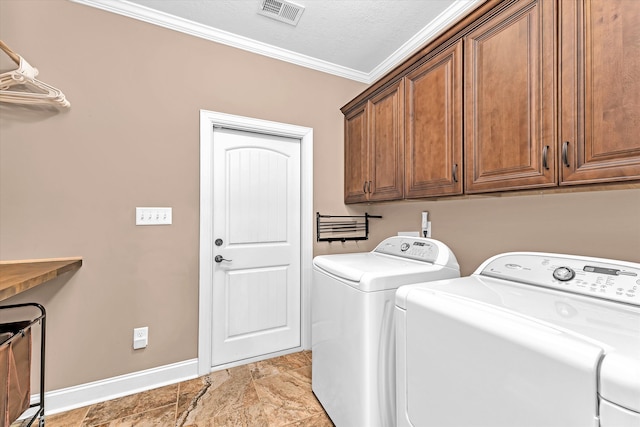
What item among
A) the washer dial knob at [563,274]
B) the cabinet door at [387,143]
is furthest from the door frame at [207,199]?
the washer dial knob at [563,274]

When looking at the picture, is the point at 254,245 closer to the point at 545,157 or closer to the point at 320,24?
the point at 320,24

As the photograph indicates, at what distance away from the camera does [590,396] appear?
597mm

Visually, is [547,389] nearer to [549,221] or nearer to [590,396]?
[590,396]

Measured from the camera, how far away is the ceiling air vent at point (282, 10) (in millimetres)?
1916

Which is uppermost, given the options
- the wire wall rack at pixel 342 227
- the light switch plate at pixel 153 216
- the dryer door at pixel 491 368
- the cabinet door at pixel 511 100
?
the cabinet door at pixel 511 100

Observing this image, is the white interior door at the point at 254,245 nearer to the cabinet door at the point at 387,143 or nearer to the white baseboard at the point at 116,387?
the white baseboard at the point at 116,387

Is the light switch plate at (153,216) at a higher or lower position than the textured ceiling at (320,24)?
lower

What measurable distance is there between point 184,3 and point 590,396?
8.92 ft

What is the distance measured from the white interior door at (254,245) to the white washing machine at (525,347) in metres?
1.50

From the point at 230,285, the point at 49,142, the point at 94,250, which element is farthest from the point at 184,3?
the point at 230,285

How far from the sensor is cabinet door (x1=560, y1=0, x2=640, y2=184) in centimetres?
92

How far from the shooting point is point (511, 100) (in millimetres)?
1252

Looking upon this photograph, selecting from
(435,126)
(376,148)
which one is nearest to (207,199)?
(376,148)

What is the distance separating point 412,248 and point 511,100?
961 millimetres
